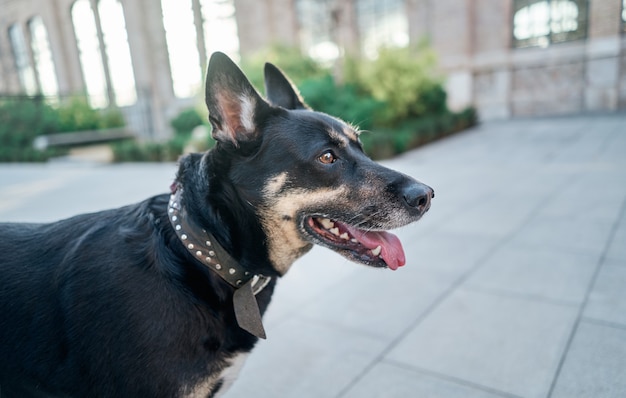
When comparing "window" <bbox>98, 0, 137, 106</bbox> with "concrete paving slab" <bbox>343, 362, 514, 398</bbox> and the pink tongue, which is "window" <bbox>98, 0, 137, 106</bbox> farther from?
"concrete paving slab" <bbox>343, 362, 514, 398</bbox>

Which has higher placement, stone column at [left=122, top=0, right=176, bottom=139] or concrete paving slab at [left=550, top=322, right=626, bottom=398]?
stone column at [left=122, top=0, right=176, bottom=139]

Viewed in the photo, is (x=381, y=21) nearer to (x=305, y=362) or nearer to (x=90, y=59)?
(x=90, y=59)

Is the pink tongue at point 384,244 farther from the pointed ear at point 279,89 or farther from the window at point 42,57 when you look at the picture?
the window at point 42,57

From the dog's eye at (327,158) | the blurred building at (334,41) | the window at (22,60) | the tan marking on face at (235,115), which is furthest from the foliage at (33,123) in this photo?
the dog's eye at (327,158)

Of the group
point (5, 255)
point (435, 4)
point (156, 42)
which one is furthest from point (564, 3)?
point (5, 255)

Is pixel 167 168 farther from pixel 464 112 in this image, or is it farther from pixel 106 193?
pixel 464 112

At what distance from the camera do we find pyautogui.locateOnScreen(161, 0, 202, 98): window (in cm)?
1368

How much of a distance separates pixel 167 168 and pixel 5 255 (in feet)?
33.2

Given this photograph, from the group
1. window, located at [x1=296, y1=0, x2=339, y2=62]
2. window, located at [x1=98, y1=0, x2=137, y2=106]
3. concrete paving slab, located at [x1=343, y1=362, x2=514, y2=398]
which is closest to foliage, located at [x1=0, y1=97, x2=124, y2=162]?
window, located at [x1=98, y1=0, x2=137, y2=106]

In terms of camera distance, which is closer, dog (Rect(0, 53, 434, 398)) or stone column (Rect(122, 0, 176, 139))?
dog (Rect(0, 53, 434, 398))

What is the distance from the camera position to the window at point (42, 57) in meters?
22.3

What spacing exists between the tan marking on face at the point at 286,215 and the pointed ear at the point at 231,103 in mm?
308

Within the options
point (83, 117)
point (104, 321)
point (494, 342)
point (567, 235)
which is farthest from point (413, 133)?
point (83, 117)

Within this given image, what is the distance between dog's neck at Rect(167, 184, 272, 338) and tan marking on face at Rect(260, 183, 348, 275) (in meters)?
0.18
